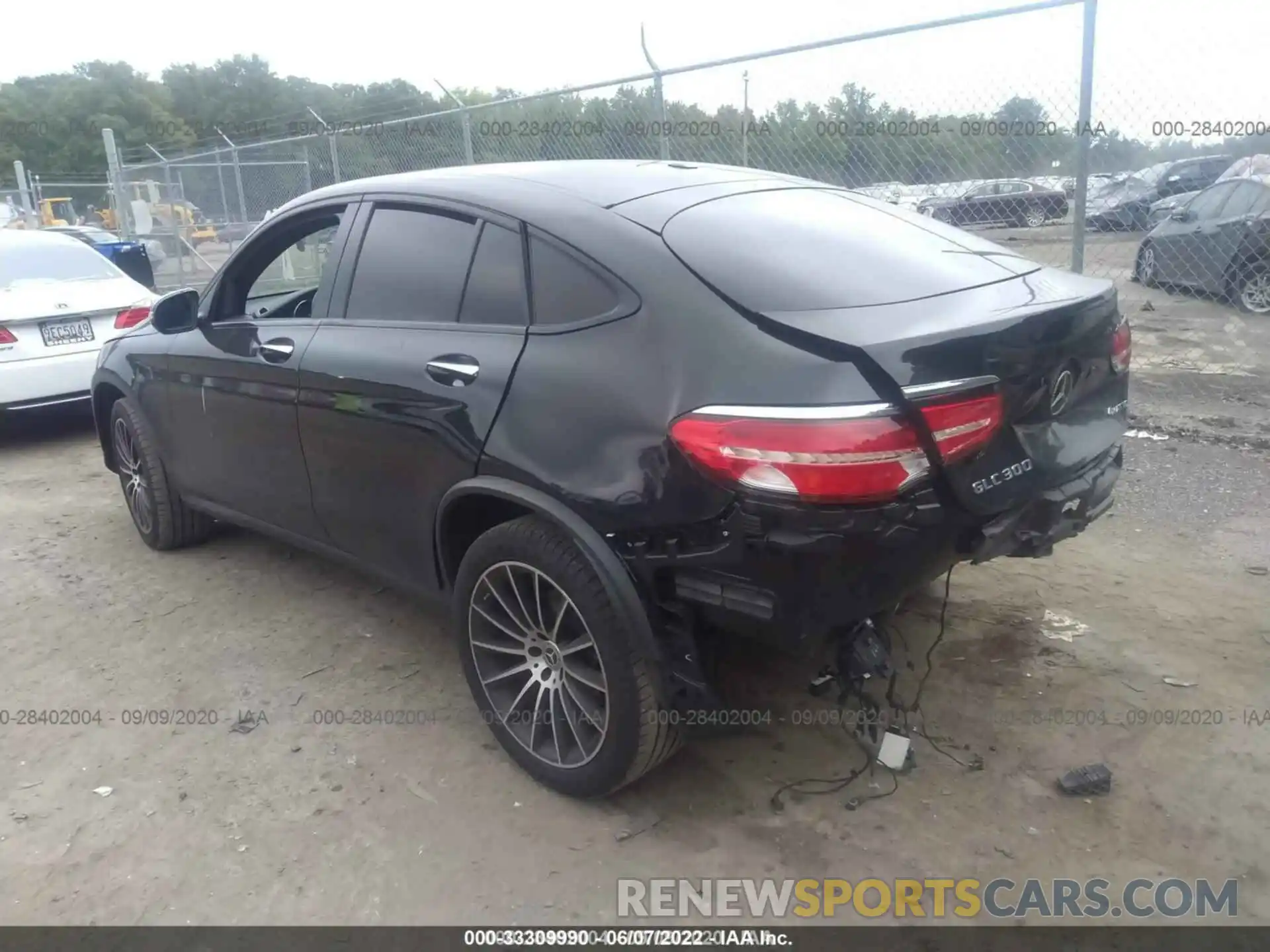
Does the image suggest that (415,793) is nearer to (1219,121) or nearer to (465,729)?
(465,729)

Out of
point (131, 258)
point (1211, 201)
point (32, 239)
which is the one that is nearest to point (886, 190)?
point (1211, 201)

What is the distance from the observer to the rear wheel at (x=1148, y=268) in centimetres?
935

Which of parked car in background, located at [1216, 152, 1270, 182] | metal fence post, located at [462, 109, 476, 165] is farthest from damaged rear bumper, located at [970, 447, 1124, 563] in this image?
metal fence post, located at [462, 109, 476, 165]

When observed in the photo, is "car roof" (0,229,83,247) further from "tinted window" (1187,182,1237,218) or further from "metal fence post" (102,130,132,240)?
"tinted window" (1187,182,1237,218)

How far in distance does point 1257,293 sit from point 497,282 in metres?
7.86

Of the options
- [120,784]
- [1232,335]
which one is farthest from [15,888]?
[1232,335]

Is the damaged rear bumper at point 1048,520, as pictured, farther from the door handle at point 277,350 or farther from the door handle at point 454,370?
the door handle at point 277,350

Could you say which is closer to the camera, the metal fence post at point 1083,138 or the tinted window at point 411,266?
the tinted window at point 411,266

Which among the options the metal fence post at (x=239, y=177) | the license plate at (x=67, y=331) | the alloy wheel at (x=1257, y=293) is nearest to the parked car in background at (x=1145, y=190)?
the alloy wheel at (x=1257, y=293)

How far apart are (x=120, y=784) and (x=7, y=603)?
1881mm

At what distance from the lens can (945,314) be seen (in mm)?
2488

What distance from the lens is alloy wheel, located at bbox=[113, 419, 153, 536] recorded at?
15.8ft

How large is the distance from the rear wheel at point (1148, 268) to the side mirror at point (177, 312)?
842 centimetres

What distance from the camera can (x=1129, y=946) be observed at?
2289mm
